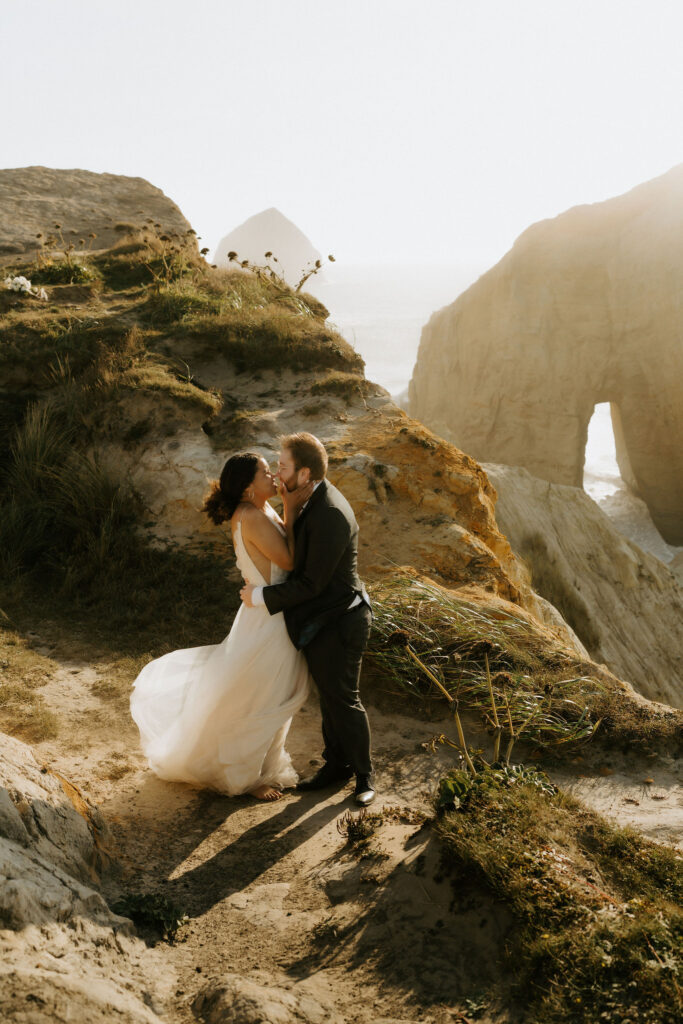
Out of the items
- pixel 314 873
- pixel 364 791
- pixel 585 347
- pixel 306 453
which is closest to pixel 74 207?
pixel 306 453

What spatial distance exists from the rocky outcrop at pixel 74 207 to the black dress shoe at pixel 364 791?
13471 millimetres

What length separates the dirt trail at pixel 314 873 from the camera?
2.76 meters

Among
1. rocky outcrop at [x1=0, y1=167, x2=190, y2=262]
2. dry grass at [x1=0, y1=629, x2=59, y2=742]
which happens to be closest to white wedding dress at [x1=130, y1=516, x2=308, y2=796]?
dry grass at [x1=0, y1=629, x2=59, y2=742]

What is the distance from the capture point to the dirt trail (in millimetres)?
2760

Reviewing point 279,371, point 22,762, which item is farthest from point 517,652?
point 279,371

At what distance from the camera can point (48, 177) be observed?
18.6 metres

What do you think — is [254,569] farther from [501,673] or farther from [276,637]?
[501,673]

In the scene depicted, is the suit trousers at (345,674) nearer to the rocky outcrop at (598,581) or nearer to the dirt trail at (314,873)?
the dirt trail at (314,873)

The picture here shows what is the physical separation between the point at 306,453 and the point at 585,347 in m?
27.5

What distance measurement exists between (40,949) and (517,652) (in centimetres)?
398

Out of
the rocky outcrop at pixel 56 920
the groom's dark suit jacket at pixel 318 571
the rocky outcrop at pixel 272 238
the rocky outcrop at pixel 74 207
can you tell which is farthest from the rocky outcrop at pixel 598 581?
the rocky outcrop at pixel 272 238

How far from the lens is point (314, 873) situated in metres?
3.57

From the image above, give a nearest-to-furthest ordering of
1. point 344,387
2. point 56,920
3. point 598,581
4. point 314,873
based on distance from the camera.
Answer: point 56,920, point 314,873, point 344,387, point 598,581

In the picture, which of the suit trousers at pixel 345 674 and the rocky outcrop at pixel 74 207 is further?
the rocky outcrop at pixel 74 207
